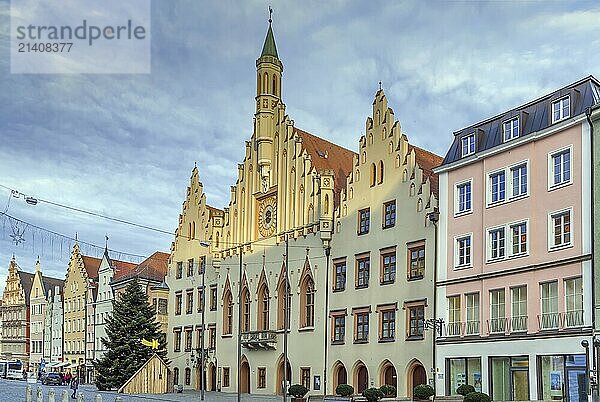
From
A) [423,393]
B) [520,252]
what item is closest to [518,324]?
[520,252]

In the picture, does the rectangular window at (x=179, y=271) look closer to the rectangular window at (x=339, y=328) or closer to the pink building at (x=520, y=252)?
the rectangular window at (x=339, y=328)

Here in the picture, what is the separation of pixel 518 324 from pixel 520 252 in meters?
3.53

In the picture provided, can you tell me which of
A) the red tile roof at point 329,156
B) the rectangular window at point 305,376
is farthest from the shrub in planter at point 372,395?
the red tile roof at point 329,156

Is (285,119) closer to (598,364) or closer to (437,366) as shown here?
(437,366)

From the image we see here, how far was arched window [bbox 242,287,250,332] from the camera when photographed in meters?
68.7

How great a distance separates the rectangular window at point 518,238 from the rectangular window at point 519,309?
1.82 meters

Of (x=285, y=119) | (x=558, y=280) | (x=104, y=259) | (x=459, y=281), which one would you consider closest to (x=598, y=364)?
(x=558, y=280)

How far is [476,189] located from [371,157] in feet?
34.5

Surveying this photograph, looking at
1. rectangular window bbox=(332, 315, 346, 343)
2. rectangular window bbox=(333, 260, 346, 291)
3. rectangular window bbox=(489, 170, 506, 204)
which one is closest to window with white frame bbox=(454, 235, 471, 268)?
rectangular window bbox=(489, 170, 506, 204)

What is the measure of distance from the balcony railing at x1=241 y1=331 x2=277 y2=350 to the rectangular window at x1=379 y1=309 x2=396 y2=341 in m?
11.2

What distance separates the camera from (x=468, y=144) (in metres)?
50.1

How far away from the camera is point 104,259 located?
343 ft

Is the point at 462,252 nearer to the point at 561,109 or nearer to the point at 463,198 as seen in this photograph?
the point at 463,198

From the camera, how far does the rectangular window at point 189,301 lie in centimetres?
7725
